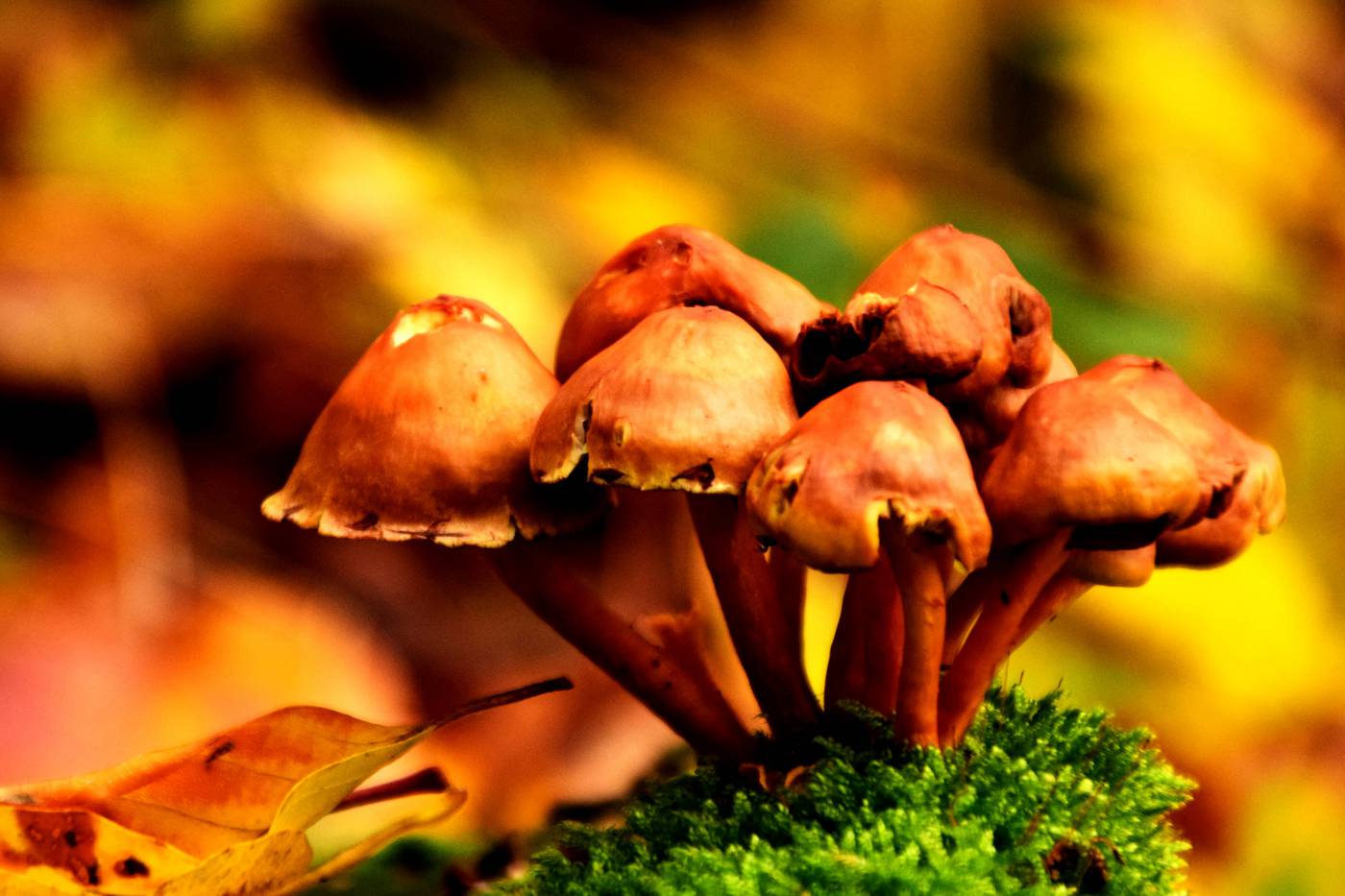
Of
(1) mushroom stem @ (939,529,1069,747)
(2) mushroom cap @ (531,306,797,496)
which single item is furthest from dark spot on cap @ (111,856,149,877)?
(1) mushroom stem @ (939,529,1069,747)

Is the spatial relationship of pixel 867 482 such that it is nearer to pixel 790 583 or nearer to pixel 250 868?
pixel 790 583

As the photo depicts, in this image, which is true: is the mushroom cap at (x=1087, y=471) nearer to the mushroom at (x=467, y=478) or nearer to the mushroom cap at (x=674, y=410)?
the mushroom cap at (x=674, y=410)

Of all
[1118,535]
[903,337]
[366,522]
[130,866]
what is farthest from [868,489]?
[130,866]

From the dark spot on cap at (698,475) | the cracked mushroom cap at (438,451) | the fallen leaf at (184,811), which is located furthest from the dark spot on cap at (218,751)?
the dark spot on cap at (698,475)

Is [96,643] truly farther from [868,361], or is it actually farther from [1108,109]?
[1108,109]

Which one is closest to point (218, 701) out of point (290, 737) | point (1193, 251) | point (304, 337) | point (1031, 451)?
point (304, 337)

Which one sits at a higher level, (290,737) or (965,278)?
(965,278)

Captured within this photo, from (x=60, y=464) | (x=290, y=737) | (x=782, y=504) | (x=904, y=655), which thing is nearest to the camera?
(x=782, y=504)
